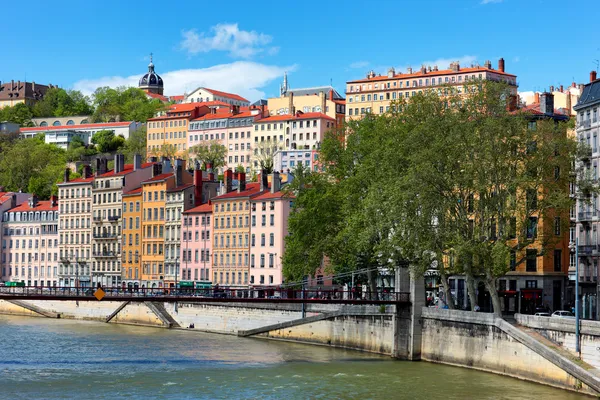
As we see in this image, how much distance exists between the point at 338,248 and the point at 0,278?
217ft

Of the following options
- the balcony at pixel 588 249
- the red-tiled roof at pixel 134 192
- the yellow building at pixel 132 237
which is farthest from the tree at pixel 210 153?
the balcony at pixel 588 249

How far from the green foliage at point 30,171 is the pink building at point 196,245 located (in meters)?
42.3

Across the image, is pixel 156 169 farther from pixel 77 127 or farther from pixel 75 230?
pixel 77 127

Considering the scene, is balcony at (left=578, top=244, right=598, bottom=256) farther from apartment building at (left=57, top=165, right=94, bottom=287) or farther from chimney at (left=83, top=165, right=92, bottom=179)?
chimney at (left=83, top=165, right=92, bottom=179)

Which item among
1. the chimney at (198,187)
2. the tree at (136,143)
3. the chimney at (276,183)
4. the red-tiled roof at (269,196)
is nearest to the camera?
the red-tiled roof at (269,196)

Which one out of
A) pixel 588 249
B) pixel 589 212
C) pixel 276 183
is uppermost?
pixel 276 183

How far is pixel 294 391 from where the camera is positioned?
150ft

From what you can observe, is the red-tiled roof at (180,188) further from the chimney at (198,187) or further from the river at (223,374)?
the river at (223,374)

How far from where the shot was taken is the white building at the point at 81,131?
18338cm

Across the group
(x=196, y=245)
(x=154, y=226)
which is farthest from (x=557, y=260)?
(x=154, y=226)

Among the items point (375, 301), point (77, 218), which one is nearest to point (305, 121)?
point (77, 218)

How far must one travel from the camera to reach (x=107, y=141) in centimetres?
17588

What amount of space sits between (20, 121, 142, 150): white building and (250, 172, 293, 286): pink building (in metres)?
91.9

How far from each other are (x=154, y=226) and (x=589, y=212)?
160 ft
